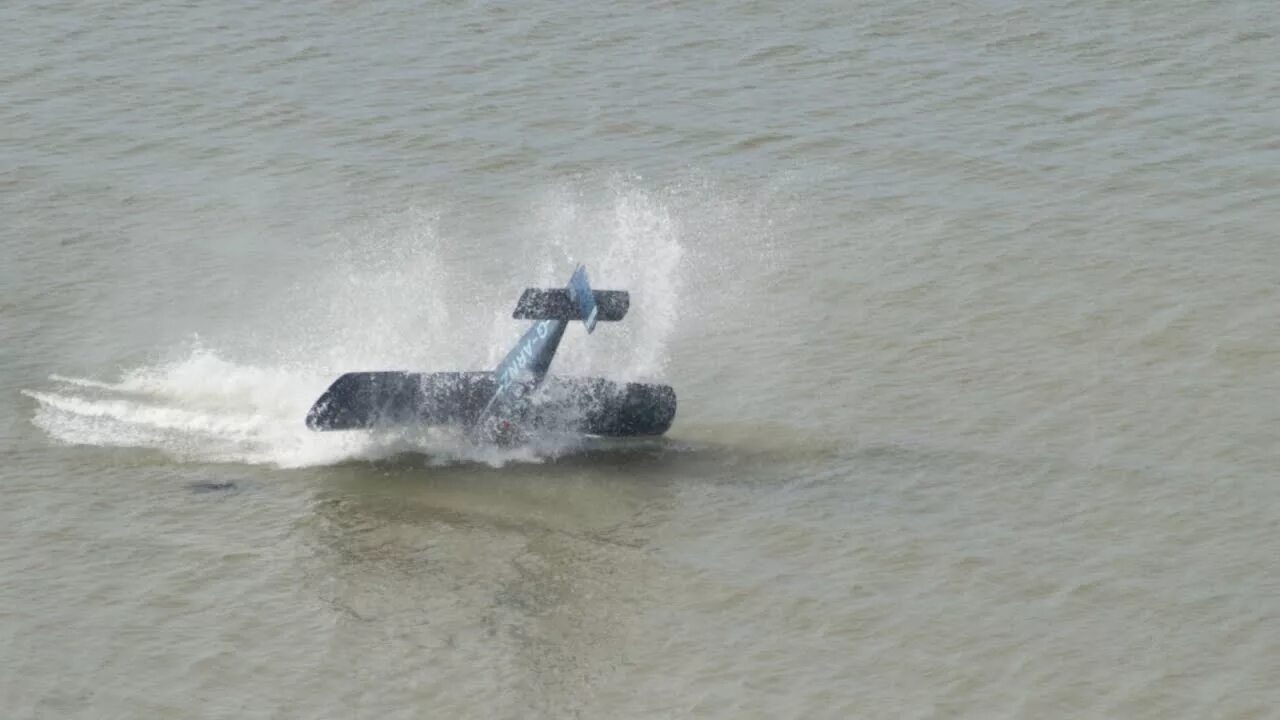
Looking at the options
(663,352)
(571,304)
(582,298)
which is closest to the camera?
(582,298)

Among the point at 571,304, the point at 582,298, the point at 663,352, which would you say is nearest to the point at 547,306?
the point at 571,304

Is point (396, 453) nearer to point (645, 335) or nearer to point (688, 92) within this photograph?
point (645, 335)

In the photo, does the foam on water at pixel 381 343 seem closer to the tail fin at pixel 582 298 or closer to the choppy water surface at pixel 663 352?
the choppy water surface at pixel 663 352

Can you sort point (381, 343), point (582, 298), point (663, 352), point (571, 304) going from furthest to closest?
point (381, 343) → point (663, 352) → point (571, 304) → point (582, 298)

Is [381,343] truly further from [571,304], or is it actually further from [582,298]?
[582,298]

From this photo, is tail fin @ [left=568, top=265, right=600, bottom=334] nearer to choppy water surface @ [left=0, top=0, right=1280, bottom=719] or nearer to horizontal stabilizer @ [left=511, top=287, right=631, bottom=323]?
horizontal stabilizer @ [left=511, top=287, right=631, bottom=323]
